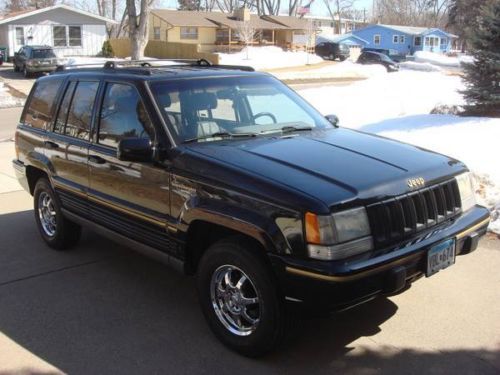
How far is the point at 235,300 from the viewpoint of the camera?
3.74 metres

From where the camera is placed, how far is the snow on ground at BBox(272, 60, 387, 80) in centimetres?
3700

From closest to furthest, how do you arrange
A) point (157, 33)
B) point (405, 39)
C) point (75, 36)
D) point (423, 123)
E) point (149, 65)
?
point (149, 65) < point (423, 123) < point (75, 36) < point (157, 33) < point (405, 39)

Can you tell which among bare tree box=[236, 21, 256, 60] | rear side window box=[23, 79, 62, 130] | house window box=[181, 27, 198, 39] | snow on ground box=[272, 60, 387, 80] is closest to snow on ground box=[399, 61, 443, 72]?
snow on ground box=[272, 60, 387, 80]

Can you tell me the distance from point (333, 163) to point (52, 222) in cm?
337

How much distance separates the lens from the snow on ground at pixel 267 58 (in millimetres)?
42616

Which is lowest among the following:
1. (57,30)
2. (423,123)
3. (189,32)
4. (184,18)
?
(423,123)

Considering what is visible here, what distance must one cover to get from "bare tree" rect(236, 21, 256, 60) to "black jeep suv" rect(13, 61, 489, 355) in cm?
4689

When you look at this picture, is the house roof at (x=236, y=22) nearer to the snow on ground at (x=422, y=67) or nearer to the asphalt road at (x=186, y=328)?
the snow on ground at (x=422, y=67)

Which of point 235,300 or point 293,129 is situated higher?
point 293,129

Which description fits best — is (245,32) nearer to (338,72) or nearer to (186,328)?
(338,72)

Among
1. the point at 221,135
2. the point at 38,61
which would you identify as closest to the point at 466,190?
the point at 221,135

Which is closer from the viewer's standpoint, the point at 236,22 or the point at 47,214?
the point at 47,214

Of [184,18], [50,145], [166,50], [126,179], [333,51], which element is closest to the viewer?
[126,179]

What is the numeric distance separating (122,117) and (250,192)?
162cm
